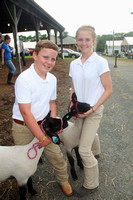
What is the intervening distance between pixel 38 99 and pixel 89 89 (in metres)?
0.69

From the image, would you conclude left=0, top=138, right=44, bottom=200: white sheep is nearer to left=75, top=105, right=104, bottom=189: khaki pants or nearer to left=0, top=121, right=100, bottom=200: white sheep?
left=0, top=121, right=100, bottom=200: white sheep

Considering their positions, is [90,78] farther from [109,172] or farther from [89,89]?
[109,172]

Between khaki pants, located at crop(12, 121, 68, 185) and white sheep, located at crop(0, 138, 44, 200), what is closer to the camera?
white sheep, located at crop(0, 138, 44, 200)

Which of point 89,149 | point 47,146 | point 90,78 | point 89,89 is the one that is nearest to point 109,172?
point 89,149

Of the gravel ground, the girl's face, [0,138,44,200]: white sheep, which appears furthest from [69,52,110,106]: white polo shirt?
the gravel ground

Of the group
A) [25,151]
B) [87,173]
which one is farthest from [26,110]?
[87,173]

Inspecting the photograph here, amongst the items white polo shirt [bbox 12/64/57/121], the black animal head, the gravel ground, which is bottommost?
the gravel ground

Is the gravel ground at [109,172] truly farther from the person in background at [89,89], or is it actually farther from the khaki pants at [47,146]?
the khaki pants at [47,146]

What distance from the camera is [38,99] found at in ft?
6.64

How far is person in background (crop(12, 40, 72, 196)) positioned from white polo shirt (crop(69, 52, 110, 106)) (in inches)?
14.6

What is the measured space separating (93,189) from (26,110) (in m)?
1.45

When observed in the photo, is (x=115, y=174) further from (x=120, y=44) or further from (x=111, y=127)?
(x=120, y=44)

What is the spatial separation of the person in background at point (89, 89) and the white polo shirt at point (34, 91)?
0.43 meters

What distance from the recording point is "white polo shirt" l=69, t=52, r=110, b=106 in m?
2.15
